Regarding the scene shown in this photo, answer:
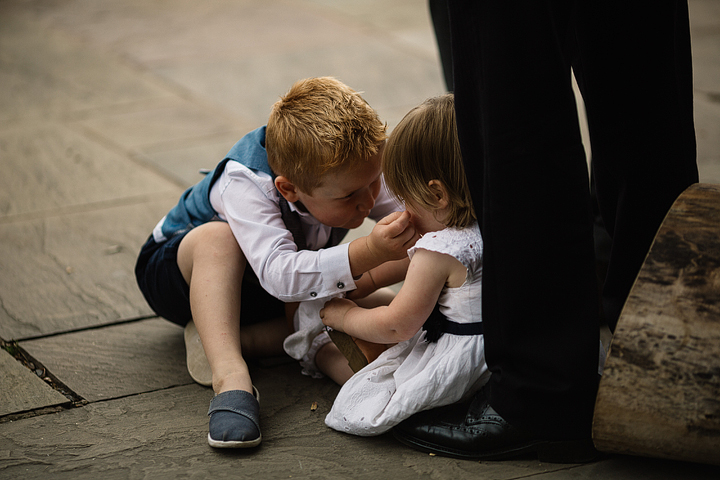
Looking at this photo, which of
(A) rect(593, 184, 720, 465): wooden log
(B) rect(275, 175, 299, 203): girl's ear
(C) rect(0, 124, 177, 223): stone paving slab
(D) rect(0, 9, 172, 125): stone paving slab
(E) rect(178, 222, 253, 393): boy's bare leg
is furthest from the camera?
(D) rect(0, 9, 172, 125): stone paving slab

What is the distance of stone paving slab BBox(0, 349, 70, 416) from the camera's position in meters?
2.06

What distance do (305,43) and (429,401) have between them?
16.3ft

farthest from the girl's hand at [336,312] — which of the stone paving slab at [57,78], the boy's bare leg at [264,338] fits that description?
the stone paving slab at [57,78]

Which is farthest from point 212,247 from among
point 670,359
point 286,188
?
point 670,359

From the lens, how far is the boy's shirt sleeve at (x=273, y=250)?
6.59ft

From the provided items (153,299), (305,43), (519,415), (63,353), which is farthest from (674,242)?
(305,43)

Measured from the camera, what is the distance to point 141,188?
3793mm

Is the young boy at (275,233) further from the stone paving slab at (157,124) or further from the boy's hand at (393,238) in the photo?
Answer: the stone paving slab at (157,124)

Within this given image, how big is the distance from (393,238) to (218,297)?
0.53m

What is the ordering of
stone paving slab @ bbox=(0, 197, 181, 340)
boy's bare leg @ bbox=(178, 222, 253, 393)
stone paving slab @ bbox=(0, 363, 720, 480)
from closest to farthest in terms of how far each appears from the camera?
stone paving slab @ bbox=(0, 363, 720, 480), boy's bare leg @ bbox=(178, 222, 253, 393), stone paving slab @ bbox=(0, 197, 181, 340)

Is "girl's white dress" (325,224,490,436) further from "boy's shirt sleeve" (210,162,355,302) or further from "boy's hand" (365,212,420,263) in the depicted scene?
"boy's shirt sleeve" (210,162,355,302)

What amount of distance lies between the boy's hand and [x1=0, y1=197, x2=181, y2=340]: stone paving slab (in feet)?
3.62

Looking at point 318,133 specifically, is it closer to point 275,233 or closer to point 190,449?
point 275,233

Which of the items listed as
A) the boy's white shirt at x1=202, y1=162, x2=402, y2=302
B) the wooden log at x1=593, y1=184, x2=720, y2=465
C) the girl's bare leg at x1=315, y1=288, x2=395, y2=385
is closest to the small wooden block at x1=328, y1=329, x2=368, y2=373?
the girl's bare leg at x1=315, y1=288, x2=395, y2=385
